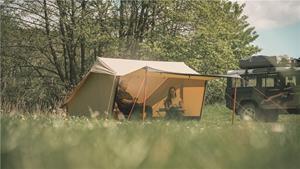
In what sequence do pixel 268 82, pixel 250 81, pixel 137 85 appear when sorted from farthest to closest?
1. pixel 250 81
2. pixel 268 82
3. pixel 137 85

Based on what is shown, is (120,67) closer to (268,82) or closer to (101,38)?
(268,82)

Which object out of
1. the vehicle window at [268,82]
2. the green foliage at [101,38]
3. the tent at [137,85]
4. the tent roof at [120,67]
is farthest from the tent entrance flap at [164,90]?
the green foliage at [101,38]

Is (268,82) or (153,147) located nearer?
(153,147)

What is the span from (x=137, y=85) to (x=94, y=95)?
1358 mm

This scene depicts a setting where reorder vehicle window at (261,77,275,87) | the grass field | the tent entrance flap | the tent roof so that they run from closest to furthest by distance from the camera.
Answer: the grass field, the tent roof, the tent entrance flap, vehicle window at (261,77,275,87)

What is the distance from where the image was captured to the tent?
49.3 ft

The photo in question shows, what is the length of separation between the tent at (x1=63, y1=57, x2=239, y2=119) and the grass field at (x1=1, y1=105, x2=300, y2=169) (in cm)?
1220

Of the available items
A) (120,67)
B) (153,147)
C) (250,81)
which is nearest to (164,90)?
(120,67)

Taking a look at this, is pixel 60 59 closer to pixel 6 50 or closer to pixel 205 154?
pixel 6 50

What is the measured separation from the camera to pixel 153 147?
123cm

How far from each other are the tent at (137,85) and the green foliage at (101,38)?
590 centimetres

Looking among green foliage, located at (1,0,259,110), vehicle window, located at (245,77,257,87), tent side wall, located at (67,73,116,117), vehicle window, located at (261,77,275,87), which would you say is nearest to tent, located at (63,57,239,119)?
tent side wall, located at (67,73,116,117)

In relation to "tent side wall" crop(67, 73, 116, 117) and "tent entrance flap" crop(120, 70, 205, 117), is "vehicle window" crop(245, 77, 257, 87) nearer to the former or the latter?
"tent entrance flap" crop(120, 70, 205, 117)

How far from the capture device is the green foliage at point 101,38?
24.5 m
